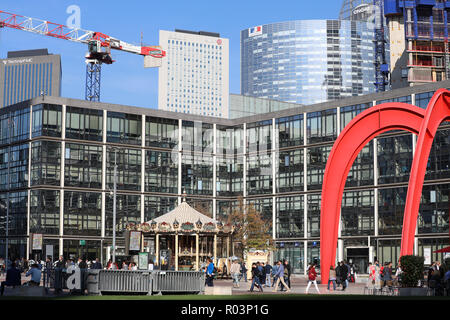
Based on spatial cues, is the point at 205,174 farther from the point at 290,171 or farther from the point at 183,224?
the point at 183,224

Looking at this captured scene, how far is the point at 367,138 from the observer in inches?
1764

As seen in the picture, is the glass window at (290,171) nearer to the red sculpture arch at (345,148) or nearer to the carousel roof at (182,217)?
the carousel roof at (182,217)

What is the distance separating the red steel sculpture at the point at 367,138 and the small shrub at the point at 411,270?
27.0 ft

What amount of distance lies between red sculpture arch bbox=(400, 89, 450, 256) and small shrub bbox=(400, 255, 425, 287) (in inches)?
229

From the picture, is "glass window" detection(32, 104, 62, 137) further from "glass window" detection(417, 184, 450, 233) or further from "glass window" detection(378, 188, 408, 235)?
"glass window" detection(417, 184, 450, 233)

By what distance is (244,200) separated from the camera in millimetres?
94312

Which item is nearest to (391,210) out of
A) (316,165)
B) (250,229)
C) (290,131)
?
(316,165)

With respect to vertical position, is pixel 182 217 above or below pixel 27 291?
above

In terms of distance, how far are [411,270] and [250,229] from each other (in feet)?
177

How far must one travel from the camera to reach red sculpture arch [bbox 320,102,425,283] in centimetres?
4334

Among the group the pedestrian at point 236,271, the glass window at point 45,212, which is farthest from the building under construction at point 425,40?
the pedestrian at point 236,271

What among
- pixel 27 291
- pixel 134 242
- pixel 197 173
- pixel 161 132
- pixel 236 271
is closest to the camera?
pixel 27 291
